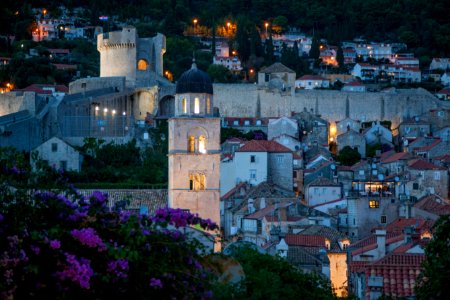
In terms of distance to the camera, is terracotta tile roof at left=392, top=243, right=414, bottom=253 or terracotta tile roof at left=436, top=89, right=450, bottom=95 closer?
terracotta tile roof at left=392, top=243, right=414, bottom=253

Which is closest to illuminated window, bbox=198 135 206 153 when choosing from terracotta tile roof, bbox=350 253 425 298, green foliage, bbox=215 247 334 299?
terracotta tile roof, bbox=350 253 425 298

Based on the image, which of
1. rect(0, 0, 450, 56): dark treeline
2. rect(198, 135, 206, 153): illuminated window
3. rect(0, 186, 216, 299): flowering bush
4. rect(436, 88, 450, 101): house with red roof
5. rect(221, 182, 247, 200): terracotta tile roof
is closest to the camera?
rect(0, 186, 216, 299): flowering bush

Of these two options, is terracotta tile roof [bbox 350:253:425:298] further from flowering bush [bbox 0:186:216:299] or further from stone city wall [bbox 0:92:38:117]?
stone city wall [bbox 0:92:38:117]

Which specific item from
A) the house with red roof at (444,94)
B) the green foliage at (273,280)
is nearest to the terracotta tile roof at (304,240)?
the green foliage at (273,280)

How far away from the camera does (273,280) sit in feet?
76.7

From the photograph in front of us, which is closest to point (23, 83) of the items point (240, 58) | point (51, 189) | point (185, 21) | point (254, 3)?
point (240, 58)

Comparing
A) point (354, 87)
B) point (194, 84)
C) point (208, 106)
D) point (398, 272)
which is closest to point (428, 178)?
point (208, 106)

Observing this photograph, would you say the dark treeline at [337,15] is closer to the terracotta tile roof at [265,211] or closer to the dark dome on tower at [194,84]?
the terracotta tile roof at [265,211]

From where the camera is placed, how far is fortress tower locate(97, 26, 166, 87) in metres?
74.8

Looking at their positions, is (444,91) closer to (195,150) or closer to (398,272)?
(195,150)

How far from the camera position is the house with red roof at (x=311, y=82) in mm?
102625

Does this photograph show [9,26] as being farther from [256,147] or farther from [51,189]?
[51,189]

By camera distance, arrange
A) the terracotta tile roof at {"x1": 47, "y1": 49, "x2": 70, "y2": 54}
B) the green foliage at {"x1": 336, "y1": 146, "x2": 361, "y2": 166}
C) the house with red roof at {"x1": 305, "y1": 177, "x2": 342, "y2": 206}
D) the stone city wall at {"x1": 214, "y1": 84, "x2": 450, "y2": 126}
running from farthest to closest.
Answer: the terracotta tile roof at {"x1": 47, "y1": 49, "x2": 70, "y2": 54} < the stone city wall at {"x1": 214, "y1": 84, "x2": 450, "y2": 126} < the green foliage at {"x1": 336, "y1": 146, "x2": 361, "y2": 166} < the house with red roof at {"x1": 305, "y1": 177, "x2": 342, "y2": 206}

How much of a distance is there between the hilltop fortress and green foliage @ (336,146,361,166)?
8785 mm
